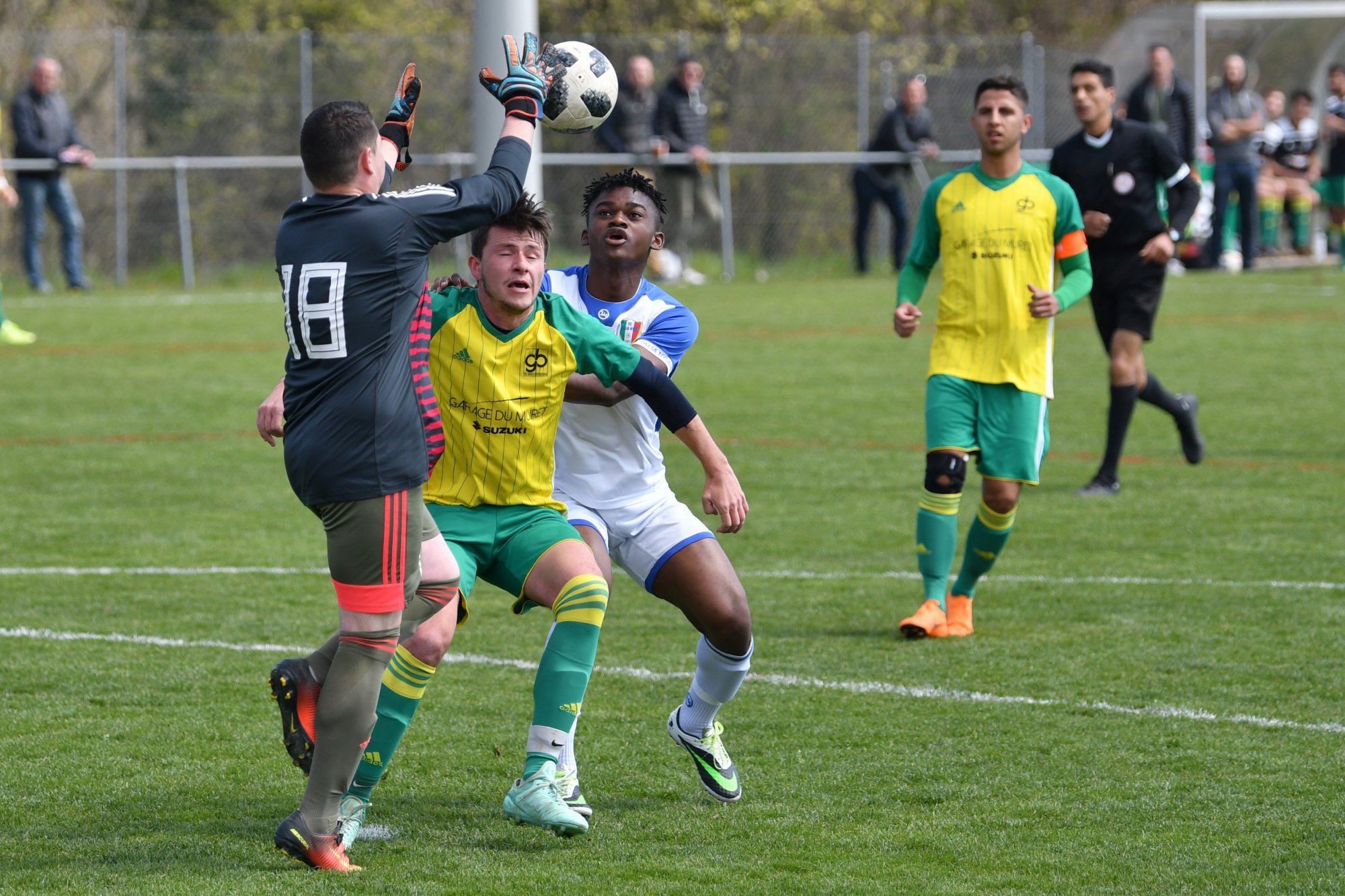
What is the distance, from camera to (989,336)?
6969 mm

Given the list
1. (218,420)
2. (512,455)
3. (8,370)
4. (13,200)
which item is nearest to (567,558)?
(512,455)

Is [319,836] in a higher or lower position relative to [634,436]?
lower


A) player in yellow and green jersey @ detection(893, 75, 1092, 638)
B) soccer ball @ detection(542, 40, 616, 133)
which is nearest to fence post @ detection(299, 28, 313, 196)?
player in yellow and green jersey @ detection(893, 75, 1092, 638)

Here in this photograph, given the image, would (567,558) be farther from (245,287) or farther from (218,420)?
(245,287)

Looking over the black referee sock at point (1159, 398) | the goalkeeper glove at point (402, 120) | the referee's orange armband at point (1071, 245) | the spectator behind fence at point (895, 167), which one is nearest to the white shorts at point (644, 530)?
the goalkeeper glove at point (402, 120)

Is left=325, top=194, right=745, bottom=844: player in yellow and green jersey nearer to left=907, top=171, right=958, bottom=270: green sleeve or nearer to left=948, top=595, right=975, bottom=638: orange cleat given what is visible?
left=948, top=595, right=975, bottom=638: orange cleat

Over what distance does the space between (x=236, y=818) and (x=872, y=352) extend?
38.9ft

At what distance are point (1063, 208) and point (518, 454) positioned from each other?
338 cm

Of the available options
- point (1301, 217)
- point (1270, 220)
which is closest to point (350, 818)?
point (1301, 217)

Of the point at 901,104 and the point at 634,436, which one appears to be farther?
the point at 901,104

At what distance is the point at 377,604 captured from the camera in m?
4.08

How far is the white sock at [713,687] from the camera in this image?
490 centimetres

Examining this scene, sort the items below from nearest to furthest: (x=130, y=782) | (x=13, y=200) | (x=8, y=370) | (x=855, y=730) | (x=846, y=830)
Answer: (x=846, y=830) → (x=130, y=782) → (x=855, y=730) → (x=8, y=370) → (x=13, y=200)

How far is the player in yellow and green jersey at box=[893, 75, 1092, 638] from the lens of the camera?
686 cm
